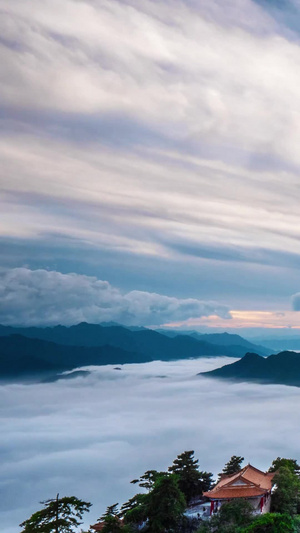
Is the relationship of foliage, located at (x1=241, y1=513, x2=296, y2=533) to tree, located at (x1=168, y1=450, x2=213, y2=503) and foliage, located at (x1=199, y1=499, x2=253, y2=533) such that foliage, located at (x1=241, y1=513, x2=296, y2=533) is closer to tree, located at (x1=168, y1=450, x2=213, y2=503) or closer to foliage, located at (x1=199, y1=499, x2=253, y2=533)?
foliage, located at (x1=199, y1=499, x2=253, y2=533)

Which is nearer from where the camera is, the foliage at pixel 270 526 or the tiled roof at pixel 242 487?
the foliage at pixel 270 526

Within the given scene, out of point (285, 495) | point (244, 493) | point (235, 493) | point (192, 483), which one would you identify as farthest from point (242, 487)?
point (192, 483)

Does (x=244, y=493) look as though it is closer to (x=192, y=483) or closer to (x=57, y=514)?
(x=192, y=483)

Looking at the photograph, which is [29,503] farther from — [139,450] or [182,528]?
[182,528]

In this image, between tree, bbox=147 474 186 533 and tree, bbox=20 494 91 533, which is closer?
tree, bbox=20 494 91 533

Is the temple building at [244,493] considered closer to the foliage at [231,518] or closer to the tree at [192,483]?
the foliage at [231,518]

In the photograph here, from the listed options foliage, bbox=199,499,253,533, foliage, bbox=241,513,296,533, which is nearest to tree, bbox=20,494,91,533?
foliage, bbox=199,499,253,533

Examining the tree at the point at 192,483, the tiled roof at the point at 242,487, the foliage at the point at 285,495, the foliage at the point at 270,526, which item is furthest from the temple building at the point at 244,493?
the foliage at the point at 270,526

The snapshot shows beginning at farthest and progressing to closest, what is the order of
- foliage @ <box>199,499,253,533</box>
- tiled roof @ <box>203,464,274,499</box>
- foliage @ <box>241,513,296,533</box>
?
tiled roof @ <box>203,464,274,499</box> → foliage @ <box>199,499,253,533</box> → foliage @ <box>241,513,296,533</box>
